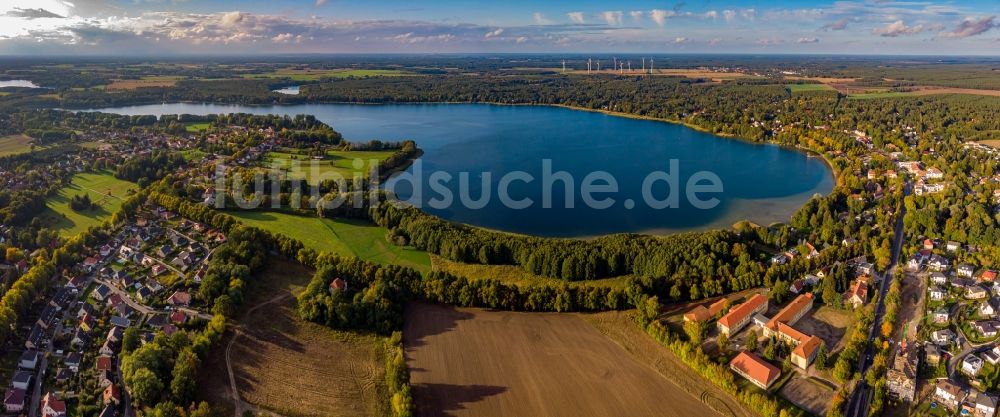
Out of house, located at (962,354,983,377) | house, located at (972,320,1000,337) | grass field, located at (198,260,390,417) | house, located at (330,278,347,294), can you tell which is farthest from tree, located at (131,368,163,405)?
house, located at (972,320,1000,337)

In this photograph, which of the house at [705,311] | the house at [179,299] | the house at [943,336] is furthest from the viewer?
the house at [179,299]

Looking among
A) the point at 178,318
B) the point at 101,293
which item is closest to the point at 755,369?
the point at 178,318

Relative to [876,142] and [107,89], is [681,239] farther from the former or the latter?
[107,89]

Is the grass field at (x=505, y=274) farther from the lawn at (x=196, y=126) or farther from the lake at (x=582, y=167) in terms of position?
the lawn at (x=196, y=126)

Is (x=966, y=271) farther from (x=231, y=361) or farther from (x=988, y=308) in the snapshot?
(x=231, y=361)

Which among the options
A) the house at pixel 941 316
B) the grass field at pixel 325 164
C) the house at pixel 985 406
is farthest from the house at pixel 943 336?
the grass field at pixel 325 164

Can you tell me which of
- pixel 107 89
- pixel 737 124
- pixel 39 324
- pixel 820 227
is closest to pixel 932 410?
pixel 820 227
